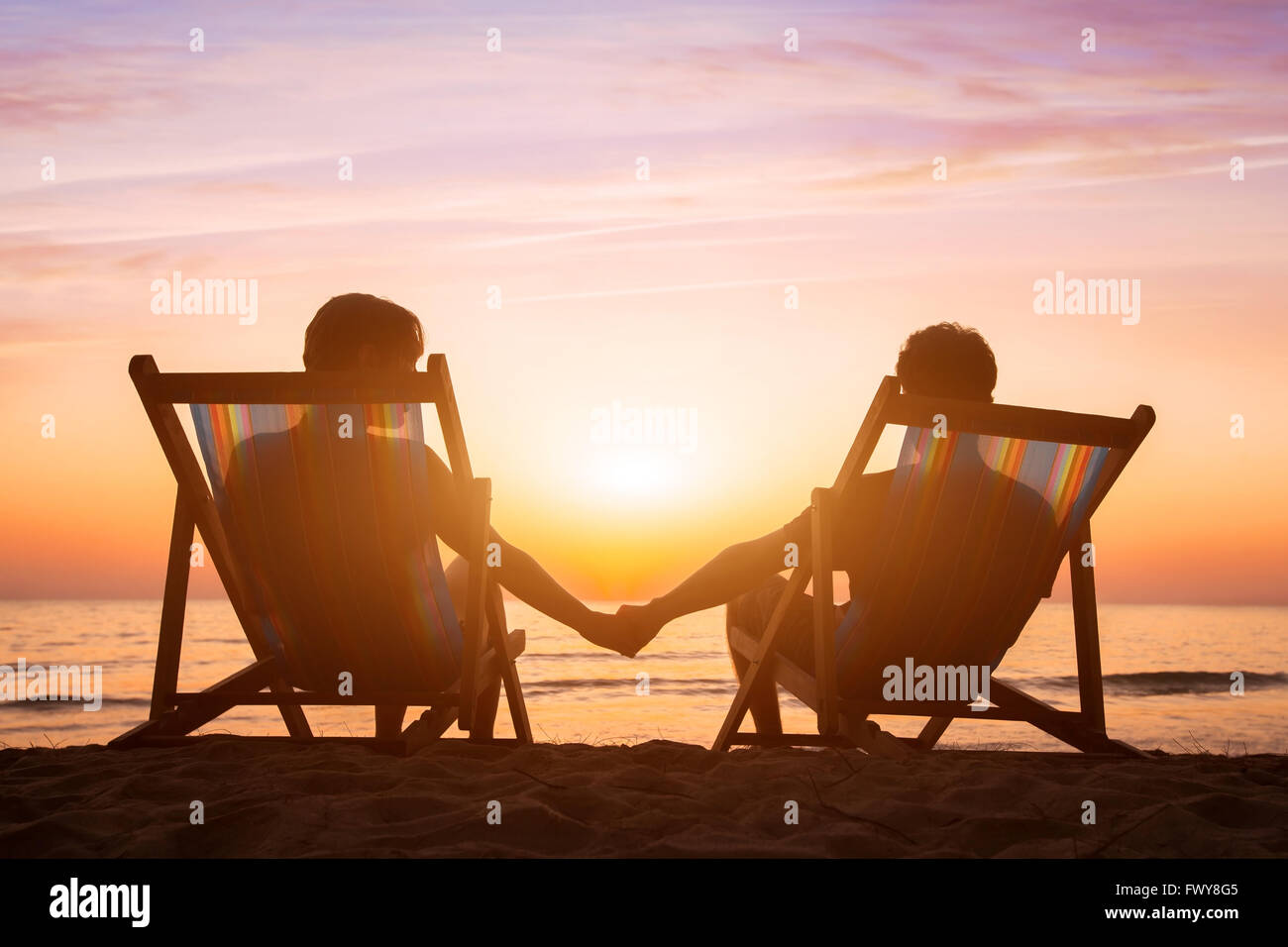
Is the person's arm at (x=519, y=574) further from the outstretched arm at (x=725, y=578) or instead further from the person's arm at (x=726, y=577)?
the person's arm at (x=726, y=577)

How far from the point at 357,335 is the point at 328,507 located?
1.93ft

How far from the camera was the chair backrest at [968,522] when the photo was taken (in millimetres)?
2951

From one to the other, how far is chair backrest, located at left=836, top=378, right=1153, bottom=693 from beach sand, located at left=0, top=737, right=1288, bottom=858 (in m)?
0.41

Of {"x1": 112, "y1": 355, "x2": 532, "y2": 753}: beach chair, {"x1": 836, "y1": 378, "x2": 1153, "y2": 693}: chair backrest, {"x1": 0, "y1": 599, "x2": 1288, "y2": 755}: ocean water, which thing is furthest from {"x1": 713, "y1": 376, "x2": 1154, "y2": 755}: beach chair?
{"x1": 0, "y1": 599, "x2": 1288, "y2": 755}: ocean water

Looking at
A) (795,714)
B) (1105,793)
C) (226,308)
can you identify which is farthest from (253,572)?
(795,714)

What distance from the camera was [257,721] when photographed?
974 centimetres

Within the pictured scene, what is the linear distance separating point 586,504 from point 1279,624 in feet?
84.7

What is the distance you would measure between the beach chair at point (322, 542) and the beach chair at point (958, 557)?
105 centimetres

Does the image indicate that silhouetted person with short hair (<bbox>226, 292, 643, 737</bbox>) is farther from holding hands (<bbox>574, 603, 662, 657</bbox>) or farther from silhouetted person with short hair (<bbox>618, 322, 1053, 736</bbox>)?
silhouetted person with short hair (<bbox>618, 322, 1053, 736</bbox>)

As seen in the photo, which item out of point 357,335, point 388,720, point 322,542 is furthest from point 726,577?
point 357,335

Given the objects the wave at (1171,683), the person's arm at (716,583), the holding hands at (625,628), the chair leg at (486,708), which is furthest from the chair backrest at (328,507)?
the wave at (1171,683)

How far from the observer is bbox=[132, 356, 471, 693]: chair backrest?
2.87 metres

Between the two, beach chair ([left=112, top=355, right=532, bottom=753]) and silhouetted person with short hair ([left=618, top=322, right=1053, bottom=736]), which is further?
silhouetted person with short hair ([left=618, top=322, right=1053, bottom=736])
